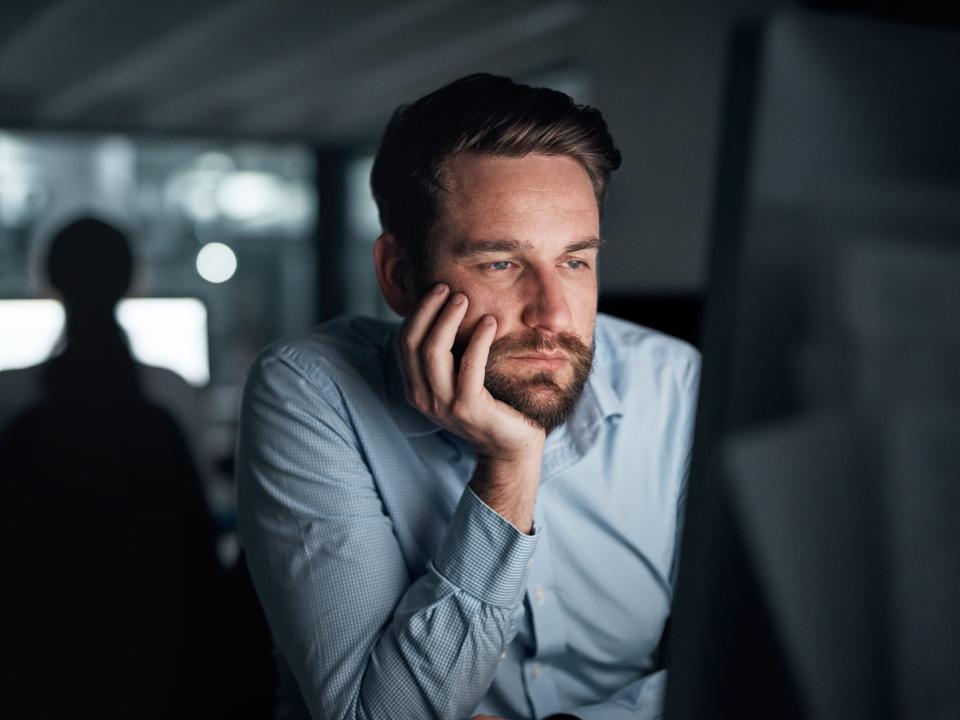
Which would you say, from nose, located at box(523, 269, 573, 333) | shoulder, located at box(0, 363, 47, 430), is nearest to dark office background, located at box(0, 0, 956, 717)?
nose, located at box(523, 269, 573, 333)

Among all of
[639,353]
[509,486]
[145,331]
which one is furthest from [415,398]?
[145,331]

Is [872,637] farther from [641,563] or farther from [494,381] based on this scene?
[641,563]

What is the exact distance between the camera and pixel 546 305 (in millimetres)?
1032

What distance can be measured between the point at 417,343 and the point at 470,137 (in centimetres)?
26

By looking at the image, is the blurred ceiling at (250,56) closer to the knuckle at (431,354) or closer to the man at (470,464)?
the man at (470,464)

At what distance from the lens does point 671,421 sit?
129 cm

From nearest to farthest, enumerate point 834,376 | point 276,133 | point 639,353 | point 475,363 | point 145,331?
point 834,376
point 475,363
point 639,353
point 145,331
point 276,133

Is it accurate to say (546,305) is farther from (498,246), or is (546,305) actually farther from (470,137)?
(470,137)

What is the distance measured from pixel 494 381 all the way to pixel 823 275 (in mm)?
680

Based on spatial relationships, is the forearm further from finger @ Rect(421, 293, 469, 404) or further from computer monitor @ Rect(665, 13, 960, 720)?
computer monitor @ Rect(665, 13, 960, 720)

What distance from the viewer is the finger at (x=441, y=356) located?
1013 mm

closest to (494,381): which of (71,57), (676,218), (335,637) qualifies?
(335,637)

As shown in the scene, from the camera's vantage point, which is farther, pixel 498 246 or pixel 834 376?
pixel 498 246

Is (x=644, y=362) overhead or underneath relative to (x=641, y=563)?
overhead
